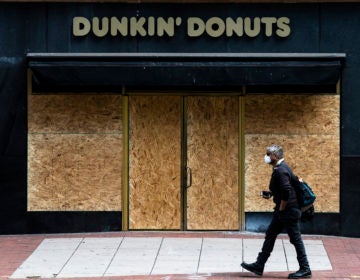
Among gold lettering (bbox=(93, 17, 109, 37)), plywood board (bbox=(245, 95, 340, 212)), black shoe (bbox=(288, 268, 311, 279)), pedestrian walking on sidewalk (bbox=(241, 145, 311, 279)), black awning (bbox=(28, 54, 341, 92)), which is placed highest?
gold lettering (bbox=(93, 17, 109, 37))

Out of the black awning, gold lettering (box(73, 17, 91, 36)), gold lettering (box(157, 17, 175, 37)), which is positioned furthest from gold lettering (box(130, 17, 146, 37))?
gold lettering (box(73, 17, 91, 36))

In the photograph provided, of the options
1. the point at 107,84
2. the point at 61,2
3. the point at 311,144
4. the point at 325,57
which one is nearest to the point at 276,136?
the point at 311,144

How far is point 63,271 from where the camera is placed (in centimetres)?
1300

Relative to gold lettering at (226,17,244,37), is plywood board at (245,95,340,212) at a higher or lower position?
lower

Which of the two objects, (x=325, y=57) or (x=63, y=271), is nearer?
(x=63, y=271)

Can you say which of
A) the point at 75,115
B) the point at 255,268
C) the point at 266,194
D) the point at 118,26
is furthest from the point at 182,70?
the point at 255,268

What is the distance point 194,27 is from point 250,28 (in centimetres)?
95

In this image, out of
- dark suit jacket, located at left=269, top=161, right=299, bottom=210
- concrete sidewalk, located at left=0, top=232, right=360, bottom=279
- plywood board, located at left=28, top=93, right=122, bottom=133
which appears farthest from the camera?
plywood board, located at left=28, top=93, right=122, bottom=133

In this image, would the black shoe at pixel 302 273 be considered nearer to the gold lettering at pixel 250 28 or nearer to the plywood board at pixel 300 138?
the plywood board at pixel 300 138

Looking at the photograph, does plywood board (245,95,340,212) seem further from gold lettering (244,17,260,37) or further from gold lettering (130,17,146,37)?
gold lettering (130,17,146,37)

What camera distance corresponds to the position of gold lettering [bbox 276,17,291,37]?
51.7ft

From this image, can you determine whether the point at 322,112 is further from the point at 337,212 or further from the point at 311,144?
the point at 337,212

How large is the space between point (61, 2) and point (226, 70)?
307cm

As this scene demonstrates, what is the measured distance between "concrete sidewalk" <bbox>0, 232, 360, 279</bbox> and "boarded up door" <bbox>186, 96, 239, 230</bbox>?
12.8 inches
